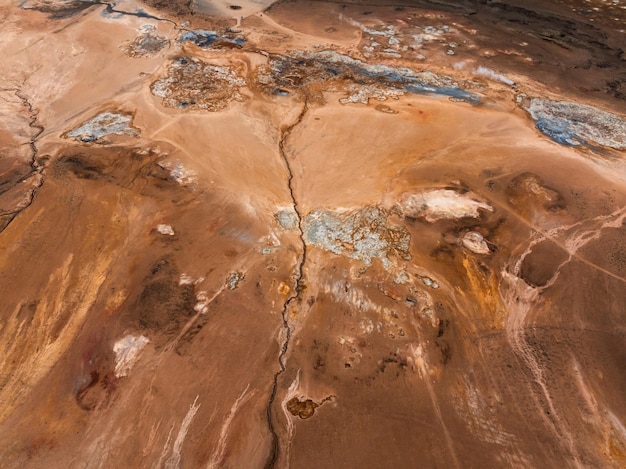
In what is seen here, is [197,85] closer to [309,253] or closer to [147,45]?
[147,45]

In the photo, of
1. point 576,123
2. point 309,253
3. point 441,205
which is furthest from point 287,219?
point 576,123

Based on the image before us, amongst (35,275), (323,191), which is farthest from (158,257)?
(323,191)

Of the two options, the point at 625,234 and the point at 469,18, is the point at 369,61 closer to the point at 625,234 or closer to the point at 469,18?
the point at 469,18

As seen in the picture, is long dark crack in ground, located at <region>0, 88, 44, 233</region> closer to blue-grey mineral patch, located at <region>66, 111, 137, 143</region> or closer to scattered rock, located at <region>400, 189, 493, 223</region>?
blue-grey mineral patch, located at <region>66, 111, 137, 143</region>

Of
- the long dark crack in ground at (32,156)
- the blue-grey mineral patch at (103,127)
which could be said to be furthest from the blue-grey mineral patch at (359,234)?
the long dark crack in ground at (32,156)

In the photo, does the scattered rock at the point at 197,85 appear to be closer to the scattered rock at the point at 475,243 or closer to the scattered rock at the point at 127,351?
the scattered rock at the point at 127,351
